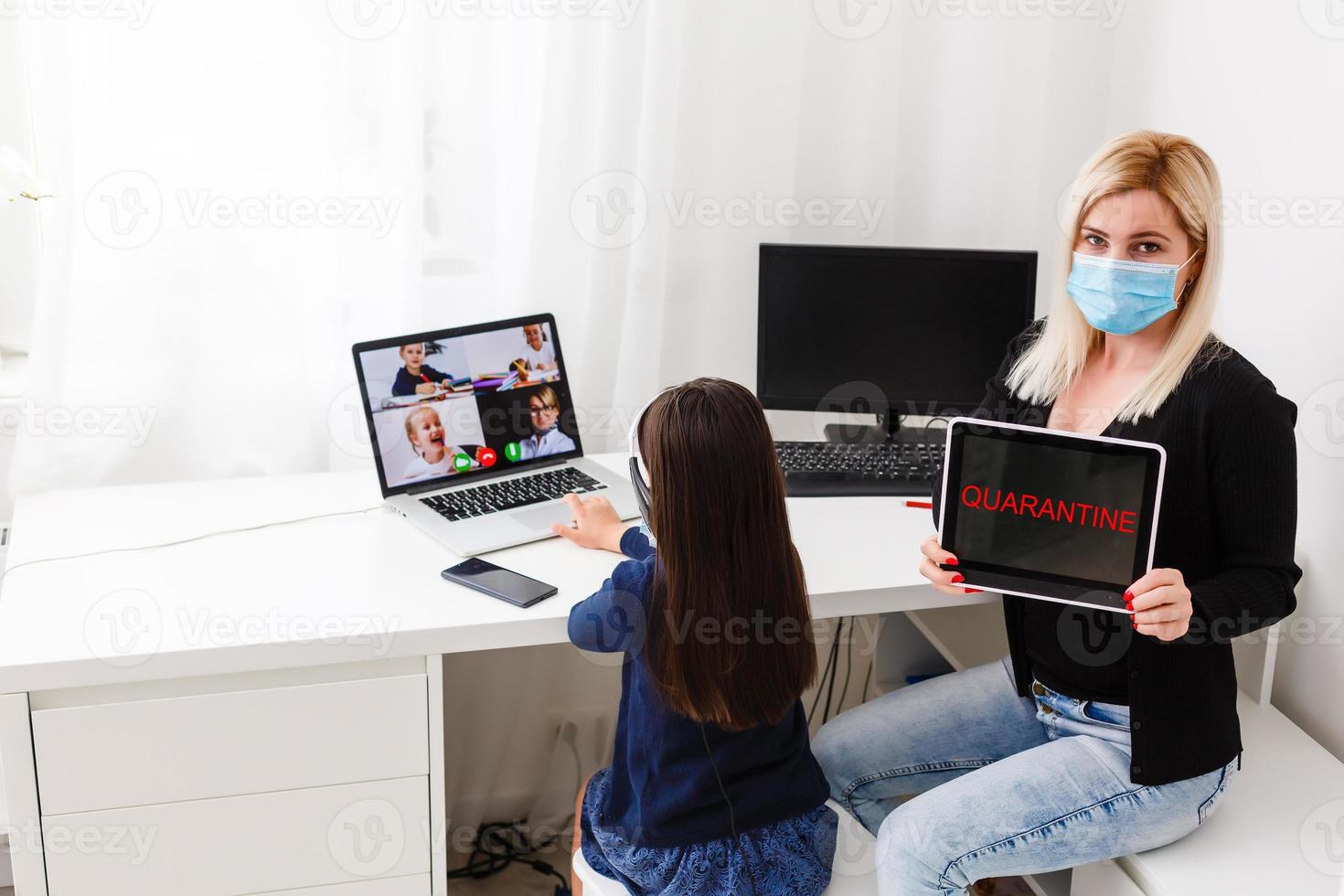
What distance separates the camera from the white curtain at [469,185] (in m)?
1.80

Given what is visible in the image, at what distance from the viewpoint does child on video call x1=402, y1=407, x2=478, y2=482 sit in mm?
1791

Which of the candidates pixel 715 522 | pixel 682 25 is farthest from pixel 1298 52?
pixel 715 522

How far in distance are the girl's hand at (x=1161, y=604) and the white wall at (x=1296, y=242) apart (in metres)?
0.54

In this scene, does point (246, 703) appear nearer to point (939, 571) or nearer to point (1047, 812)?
point (939, 571)

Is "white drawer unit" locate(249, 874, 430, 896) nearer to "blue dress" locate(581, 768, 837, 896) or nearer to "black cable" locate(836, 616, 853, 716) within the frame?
"blue dress" locate(581, 768, 837, 896)

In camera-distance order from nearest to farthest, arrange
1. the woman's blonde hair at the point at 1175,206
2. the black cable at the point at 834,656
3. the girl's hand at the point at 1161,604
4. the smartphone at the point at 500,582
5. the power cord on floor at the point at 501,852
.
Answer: the girl's hand at the point at 1161,604 < the woman's blonde hair at the point at 1175,206 < the smartphone at the point at 500,582 < the power cord on floor at the point at 501,852 < the black cable at the point at 834,656

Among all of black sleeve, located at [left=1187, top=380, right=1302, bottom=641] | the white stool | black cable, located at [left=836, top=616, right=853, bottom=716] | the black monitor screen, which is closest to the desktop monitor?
the black monitor screen

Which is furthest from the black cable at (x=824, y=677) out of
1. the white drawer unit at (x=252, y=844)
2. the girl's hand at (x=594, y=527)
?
the white drawer unit at (x=252, y=844)

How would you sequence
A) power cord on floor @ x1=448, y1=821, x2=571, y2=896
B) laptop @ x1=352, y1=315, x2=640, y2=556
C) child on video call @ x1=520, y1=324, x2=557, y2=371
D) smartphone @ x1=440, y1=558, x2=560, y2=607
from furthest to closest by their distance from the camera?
1. power cord on floor @ x1=448, y1=821, x2=571, y2=896
2. child on video call @ x1=520, y1=324, x2=557, y2=371
3. laptop @ x1=352, y1=315, x2=640, y2=556
4. smartphone @ x1=440, y1=558, x2=560, y2=607

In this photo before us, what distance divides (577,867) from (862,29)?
143cm

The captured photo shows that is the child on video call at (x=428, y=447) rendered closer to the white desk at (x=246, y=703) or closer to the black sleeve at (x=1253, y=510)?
the white desk at (x=246, y=703)

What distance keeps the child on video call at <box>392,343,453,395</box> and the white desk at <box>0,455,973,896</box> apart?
269mm

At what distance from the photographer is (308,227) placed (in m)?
1.89

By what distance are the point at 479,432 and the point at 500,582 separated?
0.38 m
